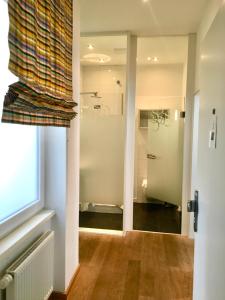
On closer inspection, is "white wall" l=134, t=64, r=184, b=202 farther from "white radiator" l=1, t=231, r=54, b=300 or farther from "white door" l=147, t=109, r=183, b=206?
"white radiator" l=1, t=231, r=54, b=300

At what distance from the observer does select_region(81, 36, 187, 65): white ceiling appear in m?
3.60

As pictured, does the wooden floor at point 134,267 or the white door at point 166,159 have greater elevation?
the white door at point 166,159

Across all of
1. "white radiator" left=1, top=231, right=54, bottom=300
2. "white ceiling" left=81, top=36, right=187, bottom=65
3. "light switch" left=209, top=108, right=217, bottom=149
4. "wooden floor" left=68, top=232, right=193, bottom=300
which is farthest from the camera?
"white ceiling" left=81, top=36, right=187, bottom=65

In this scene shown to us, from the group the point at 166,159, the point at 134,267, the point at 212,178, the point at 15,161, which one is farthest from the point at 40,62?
the point at 166,159

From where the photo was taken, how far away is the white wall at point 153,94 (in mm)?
4777

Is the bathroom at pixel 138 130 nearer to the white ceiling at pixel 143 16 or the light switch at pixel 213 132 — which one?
the white ceiling at pixel 143 16

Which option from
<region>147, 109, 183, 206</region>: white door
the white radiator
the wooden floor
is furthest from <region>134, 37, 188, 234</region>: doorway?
the white radiator

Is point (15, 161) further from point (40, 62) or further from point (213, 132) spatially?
point (213, 132)

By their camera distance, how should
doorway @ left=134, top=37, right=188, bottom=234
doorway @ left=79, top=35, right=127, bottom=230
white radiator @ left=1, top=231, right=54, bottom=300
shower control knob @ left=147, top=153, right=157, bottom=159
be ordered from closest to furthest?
white radiator @ left=1, top=231, right=54, bottom=300 < doorway @ left=79, top=35, right=127, bottom=230 < doorway @ left=134, top=37, right=188, bottom=234 < shower control knob @ left=147, top=153, right=157, bottom=159

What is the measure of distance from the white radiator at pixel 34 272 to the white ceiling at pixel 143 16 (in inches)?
92.6

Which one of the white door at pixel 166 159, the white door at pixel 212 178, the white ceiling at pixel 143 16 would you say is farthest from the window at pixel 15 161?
the white door at pixel 166 159

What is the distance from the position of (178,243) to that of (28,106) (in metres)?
2.76

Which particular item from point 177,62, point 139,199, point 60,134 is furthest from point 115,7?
point 139,199

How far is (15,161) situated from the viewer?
170cm
